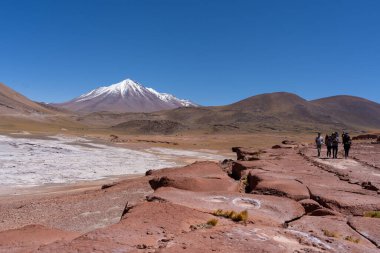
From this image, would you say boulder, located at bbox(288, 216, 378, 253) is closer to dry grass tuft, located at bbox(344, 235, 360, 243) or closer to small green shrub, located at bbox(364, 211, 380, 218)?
dry grass tuft, located at bbox(344, 235, 360, 243)

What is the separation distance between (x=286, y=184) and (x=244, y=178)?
245cm

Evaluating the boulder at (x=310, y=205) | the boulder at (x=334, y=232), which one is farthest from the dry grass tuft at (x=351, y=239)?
the boulder at (x=310, y=205)

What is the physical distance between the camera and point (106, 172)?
25.5 meters

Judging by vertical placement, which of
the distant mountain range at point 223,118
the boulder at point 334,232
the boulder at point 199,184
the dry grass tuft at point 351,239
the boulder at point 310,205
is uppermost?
the distant mountain range at point 223,118

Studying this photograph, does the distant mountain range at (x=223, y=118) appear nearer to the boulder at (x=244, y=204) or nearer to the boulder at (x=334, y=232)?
the boulder at (x=244, y=204)

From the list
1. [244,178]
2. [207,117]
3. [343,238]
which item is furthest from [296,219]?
[207,117]

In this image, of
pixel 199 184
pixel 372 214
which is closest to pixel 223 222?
pixel 372 214

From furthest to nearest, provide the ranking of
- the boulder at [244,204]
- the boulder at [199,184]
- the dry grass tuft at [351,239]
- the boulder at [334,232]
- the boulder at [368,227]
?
the boulder at [199,184]
the boulder at [244,204]
the boulder at [368,227]
the dry grass tuft at [351,239]
the boulder at [334,232]

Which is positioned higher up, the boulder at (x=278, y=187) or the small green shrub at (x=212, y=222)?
the boulder at (x=278, y=187)

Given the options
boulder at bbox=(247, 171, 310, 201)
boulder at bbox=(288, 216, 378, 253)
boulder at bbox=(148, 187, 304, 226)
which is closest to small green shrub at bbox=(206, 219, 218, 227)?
boulder at bbox=(148, 187, 304, 226)

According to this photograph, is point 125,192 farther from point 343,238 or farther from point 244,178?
point 343,238

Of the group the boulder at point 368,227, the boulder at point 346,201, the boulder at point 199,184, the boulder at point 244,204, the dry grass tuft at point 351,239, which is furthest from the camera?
the boulder at point 199,184

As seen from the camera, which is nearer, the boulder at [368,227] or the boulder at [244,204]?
the boulder at [368,227]

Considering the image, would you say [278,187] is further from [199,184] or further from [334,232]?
[334,232]
